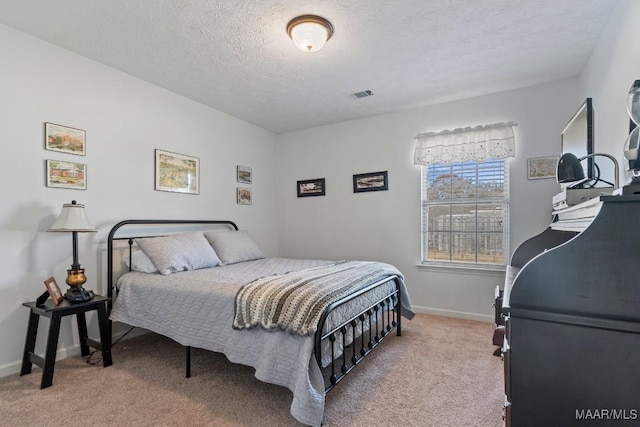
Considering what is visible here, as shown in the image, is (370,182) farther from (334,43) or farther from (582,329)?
(582,329)

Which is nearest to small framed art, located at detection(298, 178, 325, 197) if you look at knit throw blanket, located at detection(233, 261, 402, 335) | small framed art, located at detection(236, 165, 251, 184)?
small framed art, located at detection(236, 165, 251, 184)

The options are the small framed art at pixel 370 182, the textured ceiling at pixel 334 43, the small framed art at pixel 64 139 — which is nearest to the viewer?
the textured ceiling at pixel 334 43

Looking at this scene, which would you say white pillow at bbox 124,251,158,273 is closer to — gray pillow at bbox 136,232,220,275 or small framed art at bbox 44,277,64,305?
gray pillow at bbox 136,232,220,275

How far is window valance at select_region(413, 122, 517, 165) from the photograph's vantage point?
3.40 m

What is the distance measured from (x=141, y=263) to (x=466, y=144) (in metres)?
3.59

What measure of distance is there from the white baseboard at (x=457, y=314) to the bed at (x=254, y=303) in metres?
0.68

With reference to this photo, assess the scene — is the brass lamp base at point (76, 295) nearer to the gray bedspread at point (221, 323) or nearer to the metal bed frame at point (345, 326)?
the metal bed frame at point (345, 326)

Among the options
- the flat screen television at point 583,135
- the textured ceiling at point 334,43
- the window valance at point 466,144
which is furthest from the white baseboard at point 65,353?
the flat screen television at point 583,135

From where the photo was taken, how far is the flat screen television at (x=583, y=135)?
2.20m

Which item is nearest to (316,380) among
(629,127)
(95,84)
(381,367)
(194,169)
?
(381,367)

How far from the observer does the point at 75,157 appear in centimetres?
268

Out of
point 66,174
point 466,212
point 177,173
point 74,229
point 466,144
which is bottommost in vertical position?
point 74,229

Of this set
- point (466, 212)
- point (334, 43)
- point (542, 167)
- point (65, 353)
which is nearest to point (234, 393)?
point (65, 353)

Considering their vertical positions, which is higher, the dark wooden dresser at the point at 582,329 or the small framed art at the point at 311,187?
the small framed art at the point at 311,187
